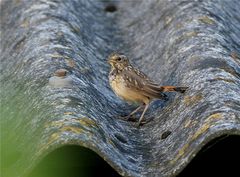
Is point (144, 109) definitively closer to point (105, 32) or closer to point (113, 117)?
point (113, 117)

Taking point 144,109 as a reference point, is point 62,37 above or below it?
above

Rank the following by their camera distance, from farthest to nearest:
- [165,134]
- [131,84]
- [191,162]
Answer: [131,84], [165,134], [191,162]

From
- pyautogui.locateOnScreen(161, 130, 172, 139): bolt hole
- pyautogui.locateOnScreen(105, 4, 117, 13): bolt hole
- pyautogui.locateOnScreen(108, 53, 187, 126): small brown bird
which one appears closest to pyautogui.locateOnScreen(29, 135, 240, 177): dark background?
pyautogui.locateOnScreen(161, 130, 172, 139): bolt hole

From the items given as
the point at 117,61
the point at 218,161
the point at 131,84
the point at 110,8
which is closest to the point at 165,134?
the point at 218,161

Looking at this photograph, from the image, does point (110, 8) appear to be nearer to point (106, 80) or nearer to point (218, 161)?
point (106, 80)

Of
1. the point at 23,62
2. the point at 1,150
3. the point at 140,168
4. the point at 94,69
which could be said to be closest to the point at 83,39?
the point at 94,69

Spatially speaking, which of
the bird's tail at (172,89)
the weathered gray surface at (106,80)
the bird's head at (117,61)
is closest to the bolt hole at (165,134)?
the weathered gray surface at (106,80)
